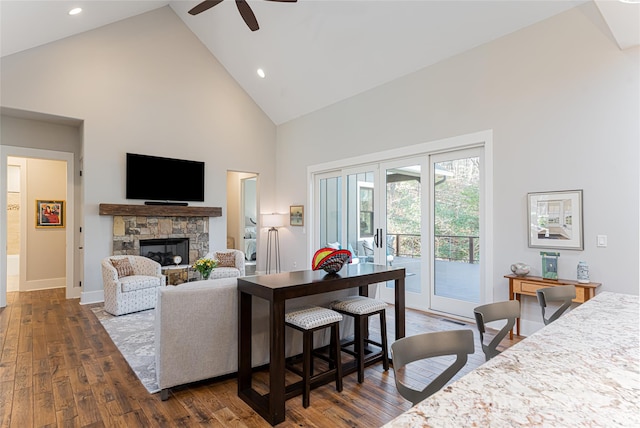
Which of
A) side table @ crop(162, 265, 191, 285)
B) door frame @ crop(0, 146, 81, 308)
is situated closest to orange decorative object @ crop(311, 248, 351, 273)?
side table @ crop(162, 265, 191, 285)

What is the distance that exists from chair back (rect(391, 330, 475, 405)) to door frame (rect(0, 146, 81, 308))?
652 centimetres

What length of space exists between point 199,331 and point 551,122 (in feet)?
13.4

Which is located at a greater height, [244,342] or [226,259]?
[226,259]

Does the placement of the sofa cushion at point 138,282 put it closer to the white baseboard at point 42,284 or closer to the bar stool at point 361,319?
the white baseboard at point 42,284

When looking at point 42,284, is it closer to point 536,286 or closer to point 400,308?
point 400,308

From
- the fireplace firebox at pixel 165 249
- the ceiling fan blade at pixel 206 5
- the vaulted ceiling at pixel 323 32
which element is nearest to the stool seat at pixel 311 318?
the vaulted ceiling at pixel 323 32

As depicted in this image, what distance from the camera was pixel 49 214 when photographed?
6848 mm

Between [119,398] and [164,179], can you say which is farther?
[164,179]

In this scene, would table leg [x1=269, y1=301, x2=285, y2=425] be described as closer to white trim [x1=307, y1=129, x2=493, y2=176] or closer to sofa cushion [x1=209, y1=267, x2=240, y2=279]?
white trim [x1=307, y1=129, x2=493, y2=176]

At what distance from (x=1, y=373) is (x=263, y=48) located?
223 inches

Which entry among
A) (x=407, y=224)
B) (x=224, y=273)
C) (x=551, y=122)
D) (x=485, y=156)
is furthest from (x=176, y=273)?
(x=551, y=122)

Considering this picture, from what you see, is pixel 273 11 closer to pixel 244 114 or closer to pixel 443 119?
pixel 244 114

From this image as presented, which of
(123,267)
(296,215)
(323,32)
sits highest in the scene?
(323,32)

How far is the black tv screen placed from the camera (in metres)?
6.21
